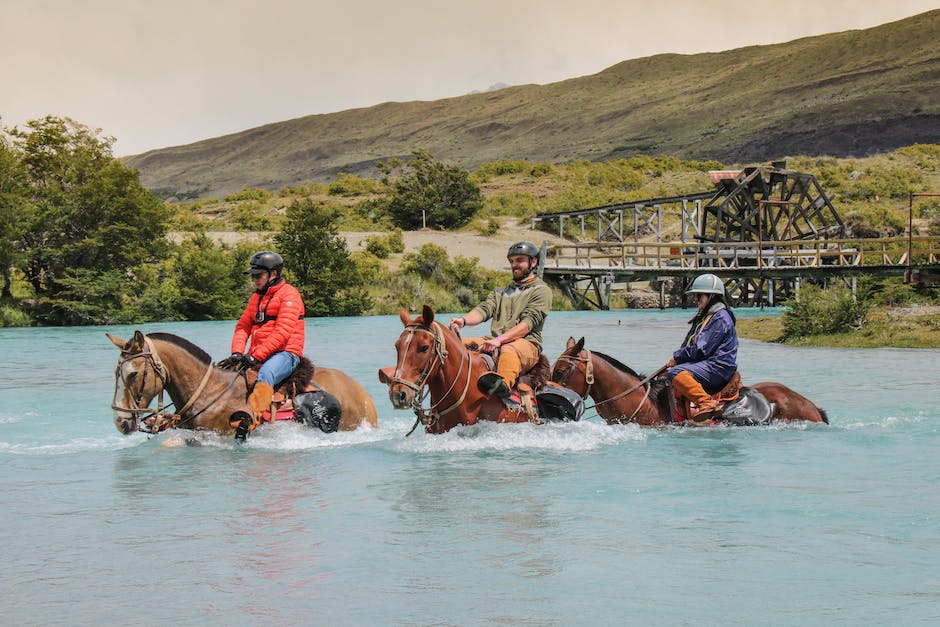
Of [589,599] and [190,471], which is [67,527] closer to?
[190,471]

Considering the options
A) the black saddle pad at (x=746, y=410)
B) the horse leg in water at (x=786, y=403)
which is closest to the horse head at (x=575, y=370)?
the black saddle pad at (x=746, y=410)

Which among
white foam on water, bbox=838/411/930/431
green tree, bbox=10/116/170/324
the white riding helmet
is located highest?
green tree, bbox=10/116/170/324

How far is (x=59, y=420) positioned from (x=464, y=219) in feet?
195

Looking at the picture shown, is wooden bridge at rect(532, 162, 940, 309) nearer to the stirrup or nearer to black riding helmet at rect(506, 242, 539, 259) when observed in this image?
black riding helmet at rect(506, 242, 539, 259)

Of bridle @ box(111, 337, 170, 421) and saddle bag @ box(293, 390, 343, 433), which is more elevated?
bridle @ box(111, 337, 170, 421)

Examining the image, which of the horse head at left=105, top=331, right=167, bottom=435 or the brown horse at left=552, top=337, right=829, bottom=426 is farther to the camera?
the brown horse at left=552, top=337, right=829, bottom=426

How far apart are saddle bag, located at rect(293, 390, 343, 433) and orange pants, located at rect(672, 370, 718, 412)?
3.70 metres

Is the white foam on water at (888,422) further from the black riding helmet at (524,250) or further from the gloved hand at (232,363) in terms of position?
the gloved hand at (232,363)

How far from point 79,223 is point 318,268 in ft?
33.4

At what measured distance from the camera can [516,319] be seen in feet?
34.8

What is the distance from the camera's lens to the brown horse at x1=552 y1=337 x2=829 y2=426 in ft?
35.7

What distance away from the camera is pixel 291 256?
4681 cm

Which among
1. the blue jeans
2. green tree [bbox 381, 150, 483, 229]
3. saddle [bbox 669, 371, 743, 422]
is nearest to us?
the blue jeans

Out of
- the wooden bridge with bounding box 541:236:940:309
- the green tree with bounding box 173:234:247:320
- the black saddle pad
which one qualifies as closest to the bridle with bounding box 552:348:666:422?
the black saddle pad
